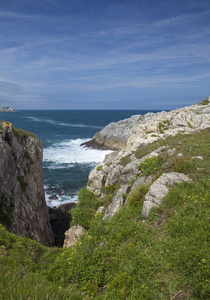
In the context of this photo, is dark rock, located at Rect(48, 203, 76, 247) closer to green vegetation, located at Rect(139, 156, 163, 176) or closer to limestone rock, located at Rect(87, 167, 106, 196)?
limestone rock, located at Rect(87, 167, 106, 196)

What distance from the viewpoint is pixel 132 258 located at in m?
6.43

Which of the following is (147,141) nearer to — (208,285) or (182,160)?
(182,160)

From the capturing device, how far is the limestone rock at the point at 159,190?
8.70m

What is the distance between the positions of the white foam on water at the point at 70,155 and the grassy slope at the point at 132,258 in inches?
1501

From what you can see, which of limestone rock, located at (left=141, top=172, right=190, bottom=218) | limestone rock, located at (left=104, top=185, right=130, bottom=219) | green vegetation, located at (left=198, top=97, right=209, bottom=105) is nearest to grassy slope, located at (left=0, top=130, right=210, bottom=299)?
limestone rock, located at (left=141, top=172, right=190, bottom=218)

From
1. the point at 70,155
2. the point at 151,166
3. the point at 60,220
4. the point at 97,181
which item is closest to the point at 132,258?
the point at 151,166

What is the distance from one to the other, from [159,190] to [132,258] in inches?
145

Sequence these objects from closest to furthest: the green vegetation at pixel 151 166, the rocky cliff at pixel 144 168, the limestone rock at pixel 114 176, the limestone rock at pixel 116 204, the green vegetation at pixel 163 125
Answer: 1. the rocky cliff at pixel 144 168
2. the limestone rock at pixel 116 204
3. the green vegetation at pixel 151 166
4. the limestone rock at pixel 114 176
5. the green vegetation at pixel 163 125

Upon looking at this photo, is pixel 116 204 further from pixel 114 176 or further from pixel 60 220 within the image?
pixel 60 220

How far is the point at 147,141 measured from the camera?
71.5 ft

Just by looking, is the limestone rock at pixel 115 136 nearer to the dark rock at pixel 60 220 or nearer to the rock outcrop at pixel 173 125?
the rock outcrop at pixel 173 125

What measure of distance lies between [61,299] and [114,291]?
1791 mm

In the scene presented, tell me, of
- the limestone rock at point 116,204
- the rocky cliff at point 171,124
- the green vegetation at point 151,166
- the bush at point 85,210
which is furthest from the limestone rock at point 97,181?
the green vegetation at point 151,166

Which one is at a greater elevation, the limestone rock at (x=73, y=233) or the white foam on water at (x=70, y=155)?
the white foam on water at (x=70, y=155)
